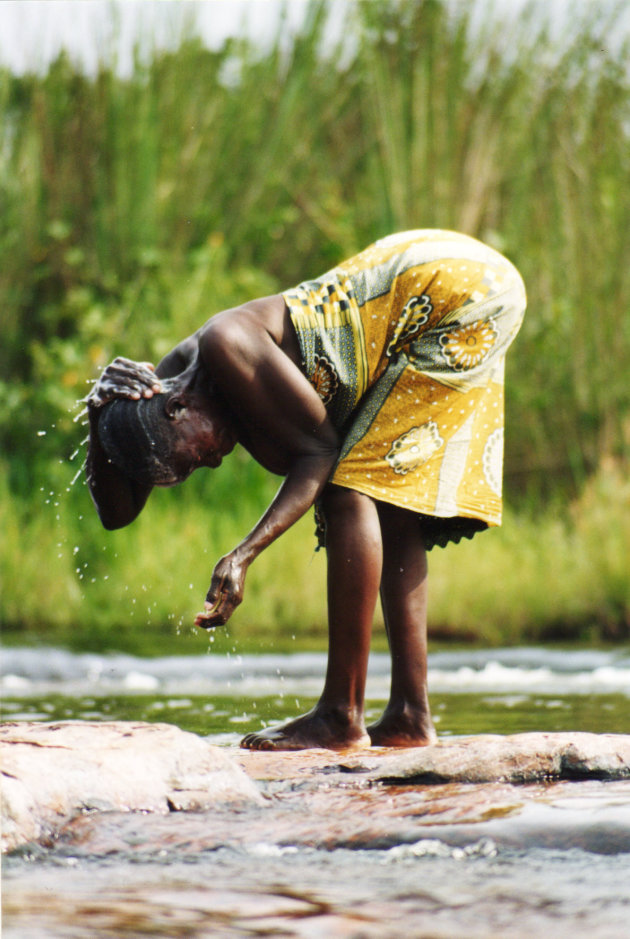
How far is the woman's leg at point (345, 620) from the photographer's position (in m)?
2.96

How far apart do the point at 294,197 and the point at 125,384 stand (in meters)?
6.59

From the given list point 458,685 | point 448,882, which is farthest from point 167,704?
point 448,882

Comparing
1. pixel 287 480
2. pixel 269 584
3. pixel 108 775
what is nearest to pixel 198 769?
pixel 108 775

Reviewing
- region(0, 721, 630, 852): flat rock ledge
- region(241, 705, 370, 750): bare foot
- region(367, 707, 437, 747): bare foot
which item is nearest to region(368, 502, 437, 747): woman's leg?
region(367, 707, 437, 747): bare foot

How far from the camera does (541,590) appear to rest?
6906mm

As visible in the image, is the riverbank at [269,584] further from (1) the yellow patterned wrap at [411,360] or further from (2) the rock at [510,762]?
(2) the rock at [510,762]

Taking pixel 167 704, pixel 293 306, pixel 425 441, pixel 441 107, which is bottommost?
pixel 167 704

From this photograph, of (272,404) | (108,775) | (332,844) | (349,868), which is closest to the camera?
(349,868)

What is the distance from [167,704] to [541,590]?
3.05 meters

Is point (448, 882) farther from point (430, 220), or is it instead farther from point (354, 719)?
point (430, 220)

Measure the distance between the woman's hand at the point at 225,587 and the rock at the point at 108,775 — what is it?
0.30m

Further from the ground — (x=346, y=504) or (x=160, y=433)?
(x=160, y=433)

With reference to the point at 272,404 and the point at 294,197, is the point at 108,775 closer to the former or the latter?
the point at 272,404

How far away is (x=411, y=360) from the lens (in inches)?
122
